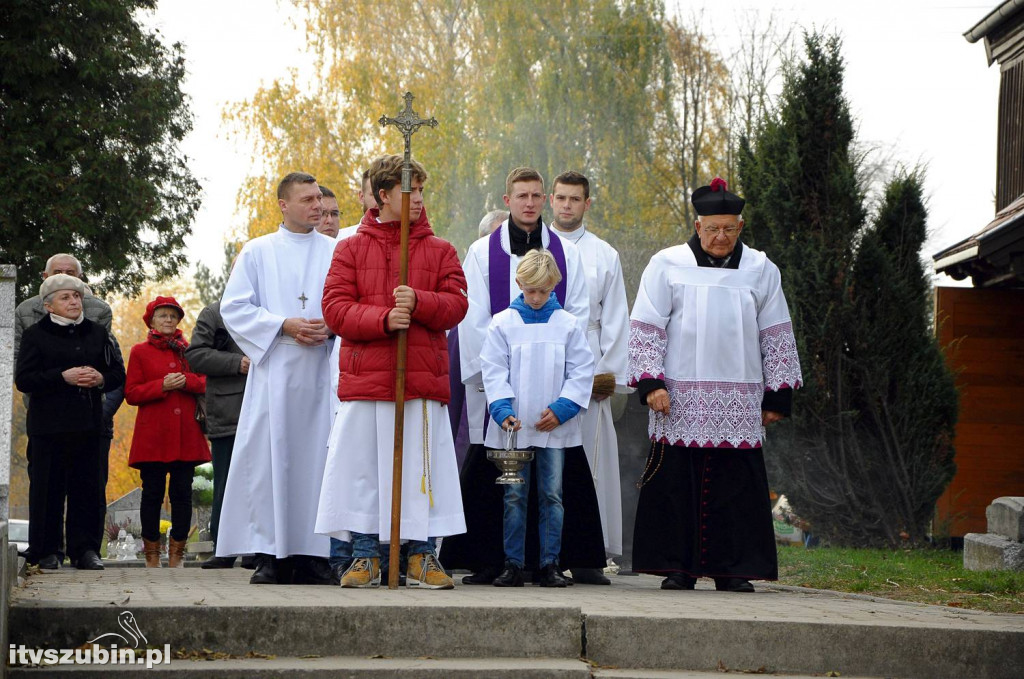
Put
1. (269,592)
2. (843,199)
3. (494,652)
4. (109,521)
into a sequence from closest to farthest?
(494,652) < (269,592) < (843,199) < (109,521)

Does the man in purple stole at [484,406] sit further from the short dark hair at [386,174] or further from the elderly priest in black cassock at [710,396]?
the short dark hair at [386,174]

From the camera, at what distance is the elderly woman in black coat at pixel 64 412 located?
9109 millimetres

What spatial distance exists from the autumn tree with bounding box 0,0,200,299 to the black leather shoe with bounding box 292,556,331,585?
540 inches

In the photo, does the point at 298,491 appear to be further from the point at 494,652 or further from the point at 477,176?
the point at 477,176

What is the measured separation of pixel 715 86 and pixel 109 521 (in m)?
19.2

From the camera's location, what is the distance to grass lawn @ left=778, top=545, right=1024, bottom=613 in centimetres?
782

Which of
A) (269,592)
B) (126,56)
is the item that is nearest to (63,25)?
(126,56)

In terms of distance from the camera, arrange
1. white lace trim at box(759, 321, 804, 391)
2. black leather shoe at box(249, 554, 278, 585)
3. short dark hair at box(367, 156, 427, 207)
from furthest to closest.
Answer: white lace trim at box(759, 321, 804, 391) < black leather shoe at box(249, 554, 278, 585) < short dark hair at box(367, 156, 427, 207)

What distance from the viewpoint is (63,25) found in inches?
859

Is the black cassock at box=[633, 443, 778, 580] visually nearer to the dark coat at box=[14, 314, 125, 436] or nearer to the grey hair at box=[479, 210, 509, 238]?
the grey hair at box=[479, 210, 509, 238]

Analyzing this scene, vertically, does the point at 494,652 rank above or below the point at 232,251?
below

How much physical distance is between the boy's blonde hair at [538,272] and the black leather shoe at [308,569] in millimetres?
1863

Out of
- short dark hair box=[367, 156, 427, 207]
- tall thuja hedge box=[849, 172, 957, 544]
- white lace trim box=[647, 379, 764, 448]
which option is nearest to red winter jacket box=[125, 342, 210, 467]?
short dark hair box=[367, 156, 427, 207]

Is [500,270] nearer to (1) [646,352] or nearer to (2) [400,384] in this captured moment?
(1) [646,352]
